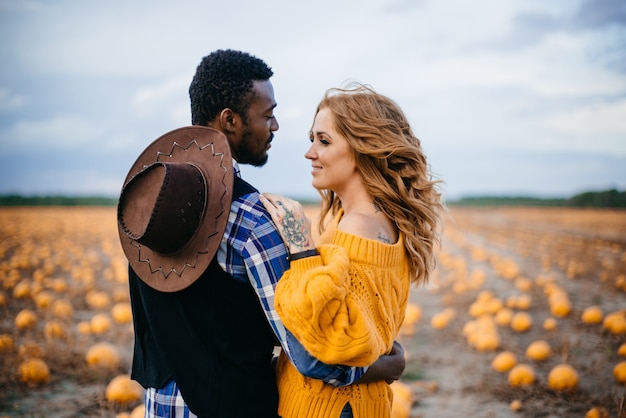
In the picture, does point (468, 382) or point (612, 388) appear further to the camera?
point (468, 382)

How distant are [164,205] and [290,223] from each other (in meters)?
0.48

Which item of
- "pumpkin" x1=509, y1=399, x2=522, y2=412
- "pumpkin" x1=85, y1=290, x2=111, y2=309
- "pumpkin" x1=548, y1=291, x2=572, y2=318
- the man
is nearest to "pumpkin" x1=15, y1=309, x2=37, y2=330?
"pumpkin" x1=85, y1=290, x2=111, y2=309

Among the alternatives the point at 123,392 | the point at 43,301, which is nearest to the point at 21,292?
the point at 43,301

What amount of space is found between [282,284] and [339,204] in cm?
142

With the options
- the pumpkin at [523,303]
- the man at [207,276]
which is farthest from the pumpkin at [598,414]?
the pumpkin at [523,303]

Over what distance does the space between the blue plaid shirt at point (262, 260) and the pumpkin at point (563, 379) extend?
5.06 meters

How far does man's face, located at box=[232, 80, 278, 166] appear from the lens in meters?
2.08

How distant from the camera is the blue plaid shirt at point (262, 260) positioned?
1722mm

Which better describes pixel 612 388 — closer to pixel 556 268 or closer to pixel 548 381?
pixel 548 381

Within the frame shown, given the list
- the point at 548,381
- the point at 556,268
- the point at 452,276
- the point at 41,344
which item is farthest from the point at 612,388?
the point at 556,268

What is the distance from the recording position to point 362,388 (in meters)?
2.04

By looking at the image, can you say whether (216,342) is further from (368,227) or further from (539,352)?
(539,352)

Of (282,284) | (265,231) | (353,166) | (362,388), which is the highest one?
(353,166)

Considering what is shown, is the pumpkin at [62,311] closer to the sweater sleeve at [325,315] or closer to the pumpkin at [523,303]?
the sweater sleeve at [325,315]
